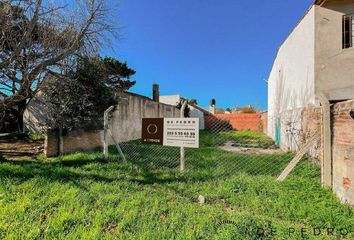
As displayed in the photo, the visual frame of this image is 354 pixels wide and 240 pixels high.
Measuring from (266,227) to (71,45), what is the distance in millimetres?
7316

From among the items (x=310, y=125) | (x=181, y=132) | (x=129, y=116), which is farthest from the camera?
(x=129, y=116)

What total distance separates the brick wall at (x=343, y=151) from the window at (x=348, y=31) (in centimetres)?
553

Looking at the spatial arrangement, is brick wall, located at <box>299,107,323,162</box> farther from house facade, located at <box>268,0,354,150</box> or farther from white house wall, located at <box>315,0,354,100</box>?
white house wall, located at <box>315,0,354,100</box>

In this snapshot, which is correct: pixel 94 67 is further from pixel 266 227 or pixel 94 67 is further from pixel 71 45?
pixel 266 227

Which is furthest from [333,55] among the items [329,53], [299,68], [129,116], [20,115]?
[20,115]

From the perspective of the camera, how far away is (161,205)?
295cm

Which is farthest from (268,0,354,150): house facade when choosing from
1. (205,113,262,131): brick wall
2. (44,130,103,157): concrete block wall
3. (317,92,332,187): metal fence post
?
(205,113,262,131): brick wall

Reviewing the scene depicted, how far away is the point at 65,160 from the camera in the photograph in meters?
5.64

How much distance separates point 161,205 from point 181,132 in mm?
1783

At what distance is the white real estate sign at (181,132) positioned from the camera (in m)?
4.17

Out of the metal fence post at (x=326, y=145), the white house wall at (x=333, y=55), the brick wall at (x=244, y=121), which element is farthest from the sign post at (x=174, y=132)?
the brick wall at (x=244, y=121)

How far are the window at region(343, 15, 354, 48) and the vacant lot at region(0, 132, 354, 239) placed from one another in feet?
17.5

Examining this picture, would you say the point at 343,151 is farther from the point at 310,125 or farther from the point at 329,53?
the point at 329,53

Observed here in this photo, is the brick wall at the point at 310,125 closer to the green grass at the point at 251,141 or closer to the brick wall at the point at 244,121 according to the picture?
the green grass at the point at 251,141
